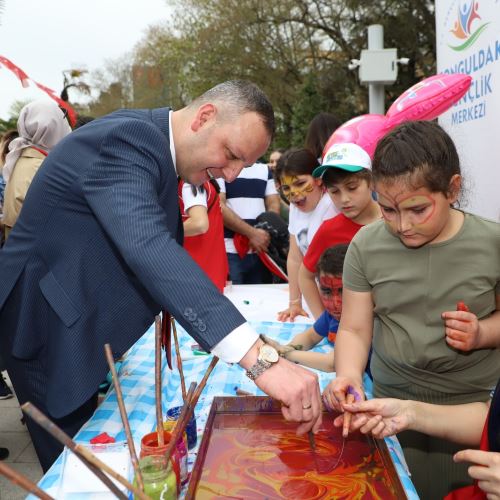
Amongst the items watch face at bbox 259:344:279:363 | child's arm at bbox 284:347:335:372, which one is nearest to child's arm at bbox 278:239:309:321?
child's arm at bbox 284:347:335:372

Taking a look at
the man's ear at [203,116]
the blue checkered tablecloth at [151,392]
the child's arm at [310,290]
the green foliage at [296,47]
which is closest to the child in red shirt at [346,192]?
the child's arm at [310,290]


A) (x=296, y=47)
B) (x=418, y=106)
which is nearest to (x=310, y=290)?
(x=418, y=106)

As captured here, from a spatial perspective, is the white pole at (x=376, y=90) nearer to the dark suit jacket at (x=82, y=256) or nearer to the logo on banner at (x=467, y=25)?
the logo on banner at (x=467, y=25)

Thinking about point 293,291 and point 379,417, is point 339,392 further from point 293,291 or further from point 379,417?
point 293,291

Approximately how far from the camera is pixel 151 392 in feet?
5.08

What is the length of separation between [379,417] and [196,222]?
1.46 m

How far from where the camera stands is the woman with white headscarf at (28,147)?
257 centimetres

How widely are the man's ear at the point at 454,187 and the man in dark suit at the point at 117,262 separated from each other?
18.3 inches

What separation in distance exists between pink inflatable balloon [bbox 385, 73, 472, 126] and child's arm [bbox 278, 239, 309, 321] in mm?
791

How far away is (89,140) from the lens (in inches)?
48.8

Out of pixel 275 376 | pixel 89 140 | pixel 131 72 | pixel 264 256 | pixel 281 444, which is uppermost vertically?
pixel 131 72

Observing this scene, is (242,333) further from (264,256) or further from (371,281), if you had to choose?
(264,256)

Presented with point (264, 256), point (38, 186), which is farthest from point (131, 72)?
point (38, 186)

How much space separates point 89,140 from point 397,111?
4.55ft
